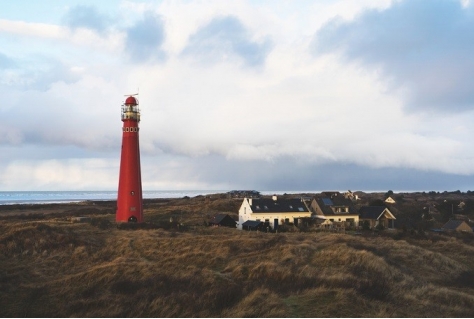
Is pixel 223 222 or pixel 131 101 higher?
pixel 131 101

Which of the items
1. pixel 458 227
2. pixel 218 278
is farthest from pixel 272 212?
pixel 218 278

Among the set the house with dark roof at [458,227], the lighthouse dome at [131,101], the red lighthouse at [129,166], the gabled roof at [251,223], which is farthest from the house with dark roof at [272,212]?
the lighthouse dome at [131,101]

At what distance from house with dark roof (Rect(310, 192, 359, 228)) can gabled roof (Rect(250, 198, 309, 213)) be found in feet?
5.65

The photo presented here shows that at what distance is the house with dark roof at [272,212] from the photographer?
1881 inches

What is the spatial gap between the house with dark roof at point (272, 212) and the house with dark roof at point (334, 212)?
1.55m

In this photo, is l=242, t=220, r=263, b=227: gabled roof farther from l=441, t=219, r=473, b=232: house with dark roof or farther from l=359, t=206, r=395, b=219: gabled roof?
l=441, t=219, r=473, b=232: house with dark roof

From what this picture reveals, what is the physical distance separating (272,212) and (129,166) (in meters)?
18.6

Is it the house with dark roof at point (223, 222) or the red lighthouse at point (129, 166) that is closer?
the red lighthouse at point (129, 166)

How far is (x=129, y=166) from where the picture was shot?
3838 cm

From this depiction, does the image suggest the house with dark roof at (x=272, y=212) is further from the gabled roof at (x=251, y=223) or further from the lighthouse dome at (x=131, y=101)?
the lighthouse dome at (x=131, y=101)

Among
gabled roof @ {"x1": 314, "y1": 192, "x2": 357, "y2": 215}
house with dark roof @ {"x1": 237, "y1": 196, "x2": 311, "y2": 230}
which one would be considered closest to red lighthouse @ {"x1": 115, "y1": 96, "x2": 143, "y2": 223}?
house with dark roof @ {"x1": 237, "y1": 196, "x2": 311, "y2": 230}

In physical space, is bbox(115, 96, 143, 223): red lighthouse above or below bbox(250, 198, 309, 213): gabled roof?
above

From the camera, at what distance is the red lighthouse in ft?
126

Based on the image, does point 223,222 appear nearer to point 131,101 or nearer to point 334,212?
point 334,212
